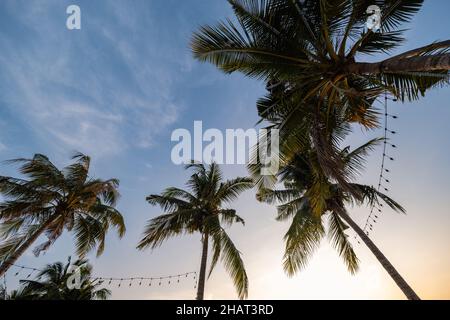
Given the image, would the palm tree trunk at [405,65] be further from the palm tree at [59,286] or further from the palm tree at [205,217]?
the palm tree at [59,286]

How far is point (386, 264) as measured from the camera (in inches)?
329

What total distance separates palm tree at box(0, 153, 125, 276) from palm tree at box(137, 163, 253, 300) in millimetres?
2365

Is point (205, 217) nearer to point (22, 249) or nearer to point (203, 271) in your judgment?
point (203, 271)

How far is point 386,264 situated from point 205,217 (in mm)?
6654

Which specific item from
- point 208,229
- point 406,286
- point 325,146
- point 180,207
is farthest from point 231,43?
point 406,286

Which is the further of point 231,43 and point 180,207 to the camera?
point 180,207

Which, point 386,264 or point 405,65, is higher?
point 405,65

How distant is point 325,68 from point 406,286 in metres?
7.12

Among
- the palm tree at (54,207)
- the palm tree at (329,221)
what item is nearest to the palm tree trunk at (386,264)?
the palm tree at (329,221)

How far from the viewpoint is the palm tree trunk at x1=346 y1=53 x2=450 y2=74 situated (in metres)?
3.51

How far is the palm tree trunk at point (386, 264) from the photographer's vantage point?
7.76 m

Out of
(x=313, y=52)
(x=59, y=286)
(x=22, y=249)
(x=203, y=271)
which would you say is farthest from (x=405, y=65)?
(x=59, y=286)
